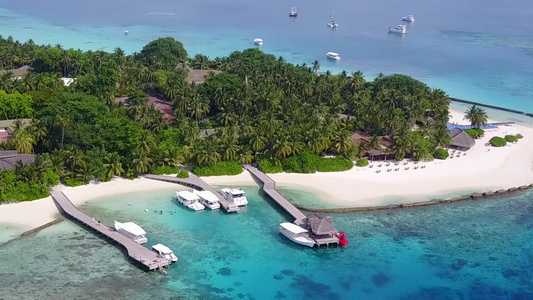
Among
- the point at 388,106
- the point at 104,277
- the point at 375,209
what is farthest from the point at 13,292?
the point at 388,106

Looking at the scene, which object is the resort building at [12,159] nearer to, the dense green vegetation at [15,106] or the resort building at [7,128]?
the resort building at [7,128]

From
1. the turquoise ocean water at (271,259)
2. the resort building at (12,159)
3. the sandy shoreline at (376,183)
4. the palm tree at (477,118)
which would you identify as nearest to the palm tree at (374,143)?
the sandy shoreline at (376,183)

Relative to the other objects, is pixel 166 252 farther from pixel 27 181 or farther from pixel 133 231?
pixel 27 181

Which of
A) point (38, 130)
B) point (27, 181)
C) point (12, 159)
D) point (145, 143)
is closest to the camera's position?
point (27, 181)

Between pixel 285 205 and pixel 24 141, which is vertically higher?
pixel 24 141

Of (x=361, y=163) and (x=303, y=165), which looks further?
(x=361, y=163)

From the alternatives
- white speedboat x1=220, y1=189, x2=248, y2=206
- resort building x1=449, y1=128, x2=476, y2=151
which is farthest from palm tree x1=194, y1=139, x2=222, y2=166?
resort building x1=449, y1=128, x2=476, y2=151

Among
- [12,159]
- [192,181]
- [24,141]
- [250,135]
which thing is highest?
[250,135]

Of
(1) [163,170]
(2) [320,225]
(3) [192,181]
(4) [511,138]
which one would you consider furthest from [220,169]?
Answer: (4) [511,138]

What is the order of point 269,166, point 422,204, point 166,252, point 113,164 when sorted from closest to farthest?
point 166,252 → point 422,204 → point 113,164 → point 269,166
